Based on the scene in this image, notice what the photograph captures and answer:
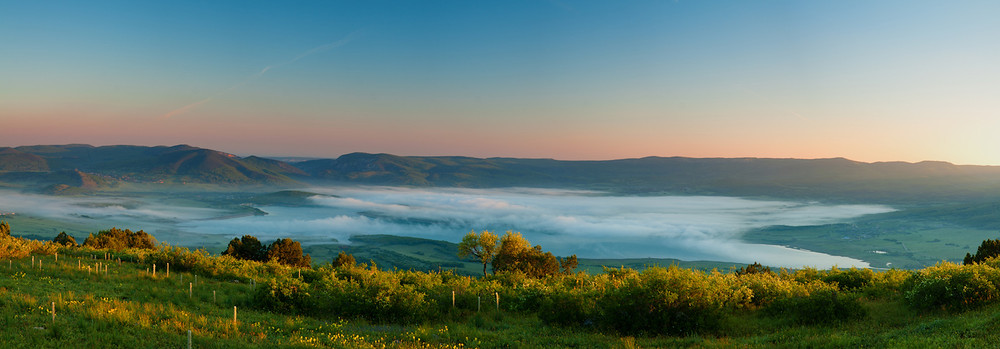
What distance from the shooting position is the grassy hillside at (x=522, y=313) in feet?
62.6

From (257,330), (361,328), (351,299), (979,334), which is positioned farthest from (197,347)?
(979,334)

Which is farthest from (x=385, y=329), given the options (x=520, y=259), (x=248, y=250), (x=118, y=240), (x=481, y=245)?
(x=118, y=240)

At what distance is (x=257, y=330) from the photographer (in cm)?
2155

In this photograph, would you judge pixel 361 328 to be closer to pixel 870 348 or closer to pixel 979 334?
pixel 870 348

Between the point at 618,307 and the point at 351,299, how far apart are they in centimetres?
1496

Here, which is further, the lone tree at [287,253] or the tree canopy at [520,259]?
the lone tree at [287,253]

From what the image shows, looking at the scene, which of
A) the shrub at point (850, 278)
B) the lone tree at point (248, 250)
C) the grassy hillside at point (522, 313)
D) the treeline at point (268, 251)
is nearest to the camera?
the grassy hillside at point (522, 313)

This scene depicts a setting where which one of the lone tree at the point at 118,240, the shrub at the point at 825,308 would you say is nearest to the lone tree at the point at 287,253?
the lone tree at the point at 118,240

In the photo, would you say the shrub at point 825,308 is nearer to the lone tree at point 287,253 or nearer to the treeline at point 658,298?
the treeline at point 658,298

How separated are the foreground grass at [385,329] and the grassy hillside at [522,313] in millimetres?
84

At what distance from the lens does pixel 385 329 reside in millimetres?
24078

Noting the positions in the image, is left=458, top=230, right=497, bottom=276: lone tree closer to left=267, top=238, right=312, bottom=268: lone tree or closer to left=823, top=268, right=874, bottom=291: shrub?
left=267, top=238, right=312, bottom=268: lone tree

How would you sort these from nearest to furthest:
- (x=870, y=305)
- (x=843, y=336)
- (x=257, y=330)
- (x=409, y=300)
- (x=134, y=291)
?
(x=843, y=336), (x=257, y=330), (x=870, y=305), (x=409, y=300), (x=134, y=291)

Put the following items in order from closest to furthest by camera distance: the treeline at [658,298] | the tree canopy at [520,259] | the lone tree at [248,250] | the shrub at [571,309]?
the treeline at [658,298], the shrub at [571,309], the tree canopy at [520,259], the lone tree at [248,250]
